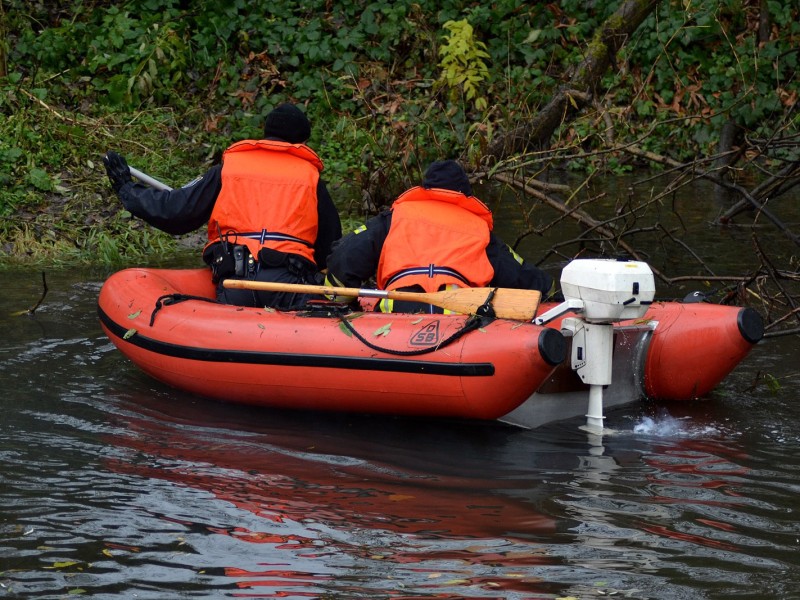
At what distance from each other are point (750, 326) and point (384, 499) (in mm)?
2117

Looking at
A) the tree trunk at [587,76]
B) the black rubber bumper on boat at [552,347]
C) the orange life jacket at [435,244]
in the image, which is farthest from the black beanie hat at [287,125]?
Result: the tree trunk at [587,76]

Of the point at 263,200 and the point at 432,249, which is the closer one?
the point at 432,249

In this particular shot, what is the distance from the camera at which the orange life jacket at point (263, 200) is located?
657 cm

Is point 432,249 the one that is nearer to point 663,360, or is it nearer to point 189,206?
point 663,360

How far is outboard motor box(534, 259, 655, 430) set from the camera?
209 inches

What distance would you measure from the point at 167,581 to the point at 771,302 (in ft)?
13.2

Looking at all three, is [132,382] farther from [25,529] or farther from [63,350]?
[25,529]

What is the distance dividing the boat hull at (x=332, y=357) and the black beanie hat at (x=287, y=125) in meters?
1.04

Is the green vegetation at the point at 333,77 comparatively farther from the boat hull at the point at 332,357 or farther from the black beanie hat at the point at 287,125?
the boat hull at the point at 332,357

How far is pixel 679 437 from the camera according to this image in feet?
18.5

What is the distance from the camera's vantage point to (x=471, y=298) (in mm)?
5711

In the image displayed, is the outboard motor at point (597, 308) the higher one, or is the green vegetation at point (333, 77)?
the green vegetation at point (333, 77)

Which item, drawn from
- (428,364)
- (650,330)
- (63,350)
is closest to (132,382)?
(63,350)

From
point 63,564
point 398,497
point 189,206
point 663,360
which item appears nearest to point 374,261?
point 189,206
